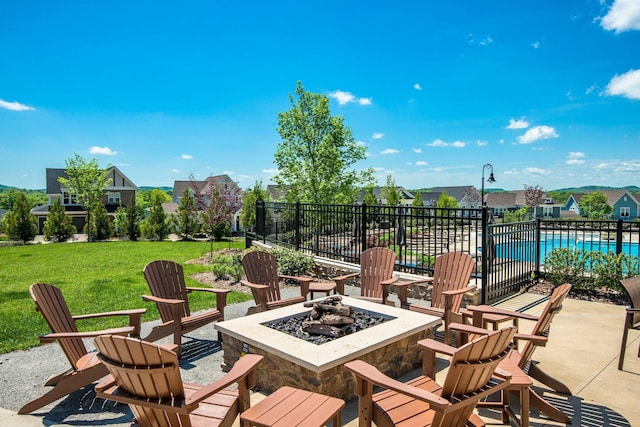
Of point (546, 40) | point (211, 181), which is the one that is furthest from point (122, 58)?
point (546, 40)

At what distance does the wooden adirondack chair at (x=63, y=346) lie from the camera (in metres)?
3.16

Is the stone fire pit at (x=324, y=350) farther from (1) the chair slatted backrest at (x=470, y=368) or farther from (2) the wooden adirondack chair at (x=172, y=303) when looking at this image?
(1) the chair slatted backrest at (x=470, y=368)

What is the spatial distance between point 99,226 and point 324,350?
2353cm

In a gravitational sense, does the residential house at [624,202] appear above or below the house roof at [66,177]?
below

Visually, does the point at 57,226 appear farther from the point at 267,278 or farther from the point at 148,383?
the point at 148,383

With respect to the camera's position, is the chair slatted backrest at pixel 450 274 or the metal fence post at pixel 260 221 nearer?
the chair slatted backrest at pixel 450 274

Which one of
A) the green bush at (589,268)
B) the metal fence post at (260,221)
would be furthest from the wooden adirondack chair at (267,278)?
the metal fence post at (260,221)

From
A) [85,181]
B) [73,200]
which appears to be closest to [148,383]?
[85,181]

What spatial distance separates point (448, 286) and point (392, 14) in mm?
10317

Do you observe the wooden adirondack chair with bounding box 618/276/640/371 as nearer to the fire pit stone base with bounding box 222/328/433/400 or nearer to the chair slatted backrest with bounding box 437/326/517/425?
the fire pit stone base with bounding box 222/328/433/400

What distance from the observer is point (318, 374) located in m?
3.06

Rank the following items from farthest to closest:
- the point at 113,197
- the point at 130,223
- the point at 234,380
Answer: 1. the point at 113,197
2. the point at 130,223
3. the point at 234,380

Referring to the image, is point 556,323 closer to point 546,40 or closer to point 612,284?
point 612,284

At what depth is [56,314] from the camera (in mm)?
3434
